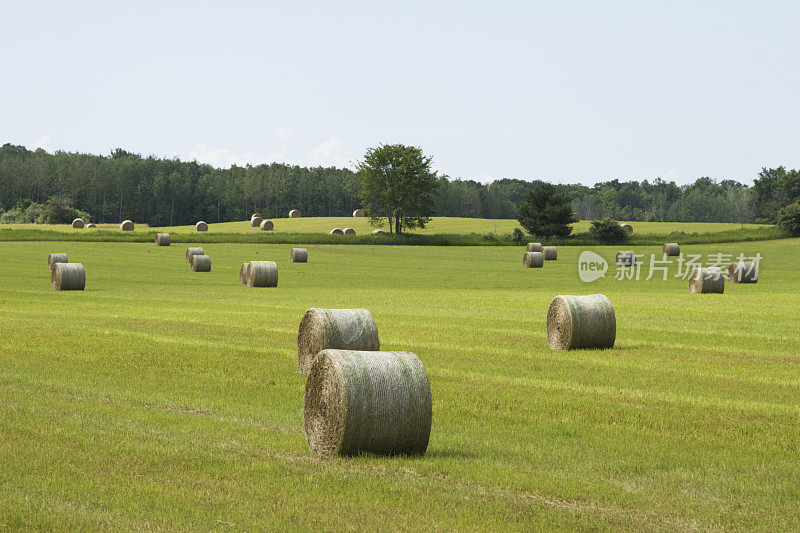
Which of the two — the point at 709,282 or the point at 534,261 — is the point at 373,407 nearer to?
the point at 709,282

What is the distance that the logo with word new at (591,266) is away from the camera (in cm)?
5553

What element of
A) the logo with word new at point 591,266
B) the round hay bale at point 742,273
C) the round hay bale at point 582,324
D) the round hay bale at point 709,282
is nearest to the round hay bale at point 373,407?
the round hay bale at point 582,324

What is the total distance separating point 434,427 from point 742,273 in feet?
132

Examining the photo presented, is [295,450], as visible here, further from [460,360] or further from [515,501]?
[460,360]

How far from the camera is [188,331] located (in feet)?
79.9

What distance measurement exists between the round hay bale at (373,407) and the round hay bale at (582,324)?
1112cm

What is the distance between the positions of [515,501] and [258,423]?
15.9 ft

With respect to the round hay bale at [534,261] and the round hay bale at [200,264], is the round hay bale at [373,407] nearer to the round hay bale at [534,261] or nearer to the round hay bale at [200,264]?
the round hay bale at [200,264]

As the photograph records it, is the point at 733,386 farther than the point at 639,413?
Yes

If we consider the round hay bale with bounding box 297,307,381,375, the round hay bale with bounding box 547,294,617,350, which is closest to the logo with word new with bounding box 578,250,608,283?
the round hay bale with bounding box 547,294,617,350

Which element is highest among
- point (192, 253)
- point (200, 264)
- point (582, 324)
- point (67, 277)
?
point (192, 253)

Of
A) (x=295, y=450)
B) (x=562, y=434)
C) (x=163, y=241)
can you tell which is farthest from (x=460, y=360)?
(x=163, y=241)

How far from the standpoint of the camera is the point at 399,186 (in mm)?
120500

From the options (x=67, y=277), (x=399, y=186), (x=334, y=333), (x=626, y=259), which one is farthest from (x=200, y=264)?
(x=399, y=186)
